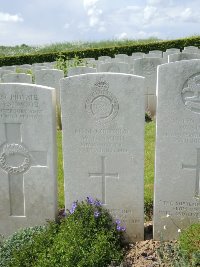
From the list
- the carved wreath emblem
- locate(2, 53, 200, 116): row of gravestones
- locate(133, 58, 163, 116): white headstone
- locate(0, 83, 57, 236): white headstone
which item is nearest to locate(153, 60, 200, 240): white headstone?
locate(0, 83, 57, 236): white headstone

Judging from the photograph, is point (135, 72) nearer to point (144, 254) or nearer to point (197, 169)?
point (197, 169)

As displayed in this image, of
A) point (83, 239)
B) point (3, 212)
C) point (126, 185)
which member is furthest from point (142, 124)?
point (3, 212)

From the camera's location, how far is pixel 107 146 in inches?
Result: 153

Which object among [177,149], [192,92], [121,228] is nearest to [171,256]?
[121,228]

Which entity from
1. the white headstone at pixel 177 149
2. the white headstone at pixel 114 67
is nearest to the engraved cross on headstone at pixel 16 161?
the white headstone at pixel 177 149

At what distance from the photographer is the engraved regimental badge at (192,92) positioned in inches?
143

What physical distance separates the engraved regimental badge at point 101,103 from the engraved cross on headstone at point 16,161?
2.25 ft

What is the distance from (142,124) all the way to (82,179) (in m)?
0.87

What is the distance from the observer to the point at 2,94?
3.93 meters

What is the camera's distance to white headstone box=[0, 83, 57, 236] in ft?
12.7

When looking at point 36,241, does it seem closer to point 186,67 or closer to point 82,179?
point 82,179

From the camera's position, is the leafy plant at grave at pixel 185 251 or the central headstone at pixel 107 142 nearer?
the leafy plant at grave at pixel 185 251

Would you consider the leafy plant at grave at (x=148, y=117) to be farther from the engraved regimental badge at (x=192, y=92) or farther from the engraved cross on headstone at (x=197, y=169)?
the engraved regimental badge at (x=192, y=92)

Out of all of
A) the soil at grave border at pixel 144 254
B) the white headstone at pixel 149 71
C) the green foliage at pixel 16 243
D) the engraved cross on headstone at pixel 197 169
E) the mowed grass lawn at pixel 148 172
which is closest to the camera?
the soil at grave border at pixel 144 254
